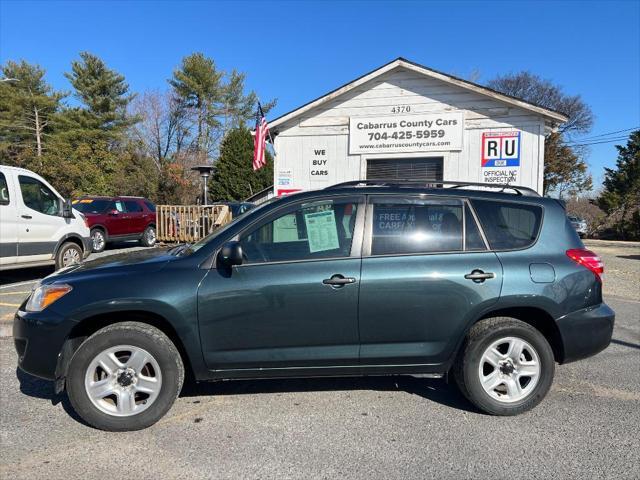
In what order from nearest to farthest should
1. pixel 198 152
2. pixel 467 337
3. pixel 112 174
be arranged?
pixel 467 337 < pixel 112 174 < pixel 198 152

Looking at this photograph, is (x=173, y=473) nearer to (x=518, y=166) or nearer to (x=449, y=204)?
(x=449, y=204)

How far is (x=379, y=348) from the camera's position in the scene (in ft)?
11.6

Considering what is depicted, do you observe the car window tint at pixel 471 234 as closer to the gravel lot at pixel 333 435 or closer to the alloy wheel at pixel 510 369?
the alloy wheel at pixel 510 369

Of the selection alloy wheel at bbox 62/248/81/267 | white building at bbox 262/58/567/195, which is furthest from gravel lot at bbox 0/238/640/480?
white building at bbox 262/58/567/195

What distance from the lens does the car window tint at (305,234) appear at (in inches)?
141

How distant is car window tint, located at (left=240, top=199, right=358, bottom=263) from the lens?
→ 3.58 meters

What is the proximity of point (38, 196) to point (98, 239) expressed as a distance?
552 cm

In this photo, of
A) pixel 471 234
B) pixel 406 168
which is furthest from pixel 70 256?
pixel 471 234

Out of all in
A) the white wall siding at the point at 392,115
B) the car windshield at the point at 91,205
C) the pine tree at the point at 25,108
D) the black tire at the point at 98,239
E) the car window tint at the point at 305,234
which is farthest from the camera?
the pine tree at the point at 25,108

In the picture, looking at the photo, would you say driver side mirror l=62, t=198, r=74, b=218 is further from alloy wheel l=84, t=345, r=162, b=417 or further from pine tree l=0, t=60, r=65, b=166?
pine tree l=0, t=60, r=65, b=166

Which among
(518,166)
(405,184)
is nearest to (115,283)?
(405,184)

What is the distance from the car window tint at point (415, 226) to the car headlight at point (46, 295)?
2284 millimetres

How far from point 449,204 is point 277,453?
224cm

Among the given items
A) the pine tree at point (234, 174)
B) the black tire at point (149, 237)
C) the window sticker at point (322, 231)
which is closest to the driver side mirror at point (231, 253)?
the window sticker at point (322, 231)
